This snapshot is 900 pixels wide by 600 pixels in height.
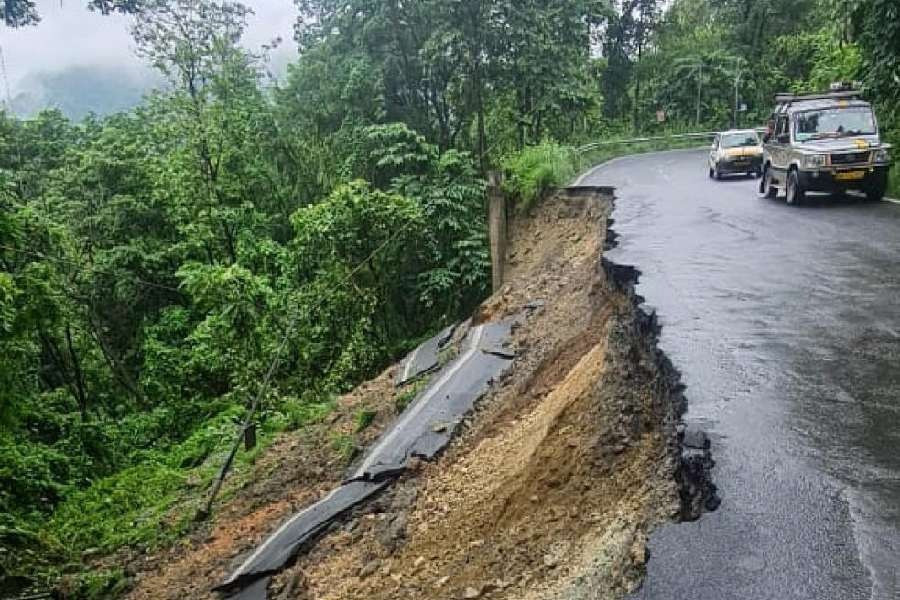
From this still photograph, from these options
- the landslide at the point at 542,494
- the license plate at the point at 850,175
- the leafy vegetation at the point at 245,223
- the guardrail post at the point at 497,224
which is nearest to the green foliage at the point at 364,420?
the leafy vegetation at the point at 245,223

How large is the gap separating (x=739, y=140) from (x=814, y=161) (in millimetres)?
10040

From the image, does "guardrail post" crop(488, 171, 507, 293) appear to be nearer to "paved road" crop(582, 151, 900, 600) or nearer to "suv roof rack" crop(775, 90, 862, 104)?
"paved road" crop(582, 151, 900, 600)

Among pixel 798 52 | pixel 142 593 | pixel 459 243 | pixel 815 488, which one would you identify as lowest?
pixel 142 593

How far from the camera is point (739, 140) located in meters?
24.0

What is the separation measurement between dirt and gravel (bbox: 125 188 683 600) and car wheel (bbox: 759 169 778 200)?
725 centimetres

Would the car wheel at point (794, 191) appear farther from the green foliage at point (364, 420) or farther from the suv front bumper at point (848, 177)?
the green foliage at point (364, 420)

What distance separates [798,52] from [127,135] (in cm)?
3178

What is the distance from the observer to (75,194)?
2392cm

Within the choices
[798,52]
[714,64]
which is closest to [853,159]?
[798,52]

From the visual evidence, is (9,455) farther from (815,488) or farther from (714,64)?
(714,64)

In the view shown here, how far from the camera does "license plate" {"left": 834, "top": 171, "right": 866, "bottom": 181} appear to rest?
14.3 meters

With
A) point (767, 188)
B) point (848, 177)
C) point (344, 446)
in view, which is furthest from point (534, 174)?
point (344, 446)

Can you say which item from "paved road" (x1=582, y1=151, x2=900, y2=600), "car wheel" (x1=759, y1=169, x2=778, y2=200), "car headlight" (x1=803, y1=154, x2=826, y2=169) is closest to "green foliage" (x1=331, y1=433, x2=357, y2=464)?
"paved road" (x1=582, y1=151, x2=900, y2=600)

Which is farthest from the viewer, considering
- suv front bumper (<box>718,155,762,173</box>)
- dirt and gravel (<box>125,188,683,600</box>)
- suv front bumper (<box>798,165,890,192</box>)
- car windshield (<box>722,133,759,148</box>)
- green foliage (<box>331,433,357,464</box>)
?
car windshield (<box>722,133,759,148</box>)
